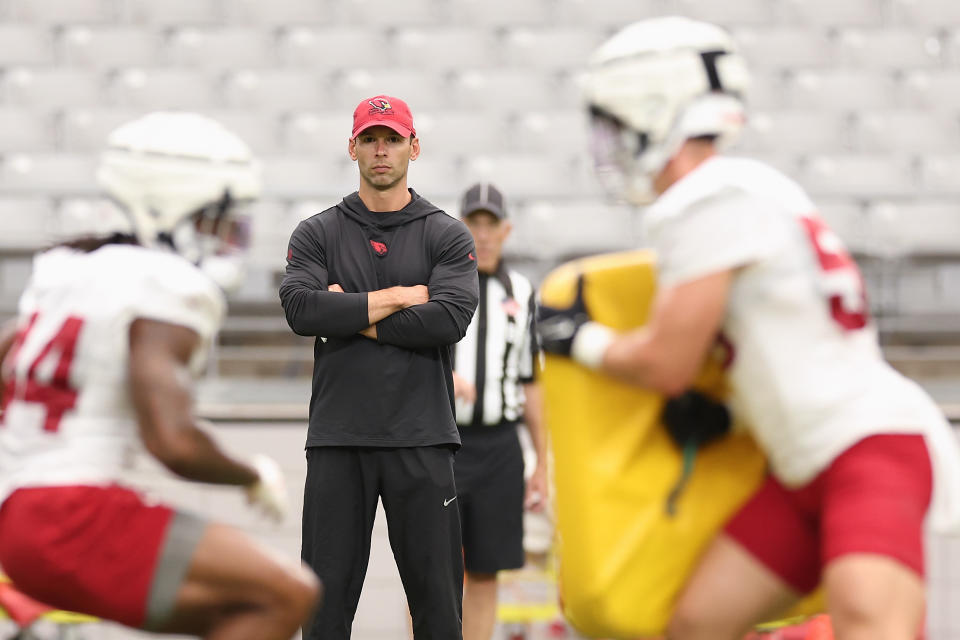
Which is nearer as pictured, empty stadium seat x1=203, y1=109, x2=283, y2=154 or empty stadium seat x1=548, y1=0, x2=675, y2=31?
empty stadium seat x1=203, y1=109, x2=283, y2=154

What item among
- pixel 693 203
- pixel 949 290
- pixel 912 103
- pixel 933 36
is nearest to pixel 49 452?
pixel 693 203

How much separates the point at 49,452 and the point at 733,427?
131 cm

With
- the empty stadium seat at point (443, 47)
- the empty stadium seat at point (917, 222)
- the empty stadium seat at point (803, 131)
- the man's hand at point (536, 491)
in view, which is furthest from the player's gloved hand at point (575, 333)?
the empty stadium seat at point (443, 47)

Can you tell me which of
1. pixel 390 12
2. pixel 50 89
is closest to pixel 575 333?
pixel 50 89

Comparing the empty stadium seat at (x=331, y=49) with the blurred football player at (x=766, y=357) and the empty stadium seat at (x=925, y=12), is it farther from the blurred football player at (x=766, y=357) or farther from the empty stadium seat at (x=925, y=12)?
the blurred football player at (x=766, y=357)

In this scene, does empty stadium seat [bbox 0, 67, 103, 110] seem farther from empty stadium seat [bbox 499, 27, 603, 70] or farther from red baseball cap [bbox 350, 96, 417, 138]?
red baseball cap [bbox 350, 96, 417, 138]

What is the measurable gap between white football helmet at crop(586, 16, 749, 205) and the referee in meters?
1.96

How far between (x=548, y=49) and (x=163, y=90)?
9.39ft

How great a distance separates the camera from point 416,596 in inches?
132

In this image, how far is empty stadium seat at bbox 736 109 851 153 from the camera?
832cm

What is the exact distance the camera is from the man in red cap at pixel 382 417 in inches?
130

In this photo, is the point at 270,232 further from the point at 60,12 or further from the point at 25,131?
the point at 60,12

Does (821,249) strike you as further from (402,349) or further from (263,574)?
(402,349)

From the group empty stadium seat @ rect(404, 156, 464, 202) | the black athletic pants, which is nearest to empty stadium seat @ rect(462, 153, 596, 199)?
empty stadium seat @ rect(404, 156, 464, 202)
